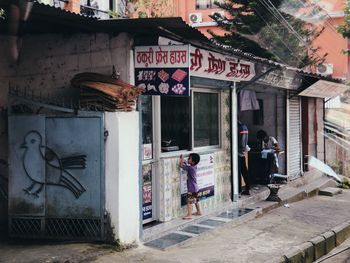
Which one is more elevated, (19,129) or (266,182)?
(19,129)

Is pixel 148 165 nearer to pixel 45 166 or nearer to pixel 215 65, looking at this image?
pixel 45 166

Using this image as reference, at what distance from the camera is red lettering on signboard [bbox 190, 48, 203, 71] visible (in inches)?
336

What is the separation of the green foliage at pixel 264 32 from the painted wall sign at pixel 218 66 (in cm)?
776

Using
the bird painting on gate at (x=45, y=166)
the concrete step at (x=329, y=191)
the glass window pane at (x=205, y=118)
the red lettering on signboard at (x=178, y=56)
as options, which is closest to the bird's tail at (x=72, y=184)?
the bird painting on gate at (x=45, y=166)

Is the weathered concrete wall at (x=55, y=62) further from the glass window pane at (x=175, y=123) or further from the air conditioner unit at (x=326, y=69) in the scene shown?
the air conditioner unit at (x=326, y=69)

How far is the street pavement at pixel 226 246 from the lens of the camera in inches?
266

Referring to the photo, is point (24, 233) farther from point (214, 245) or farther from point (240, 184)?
point (240, 184)

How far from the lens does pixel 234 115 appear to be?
36.6ft

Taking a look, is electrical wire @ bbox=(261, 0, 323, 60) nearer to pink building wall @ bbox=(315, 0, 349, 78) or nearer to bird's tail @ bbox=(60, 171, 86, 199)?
pink building wall @ bbox=(315, 0, 349, 78)

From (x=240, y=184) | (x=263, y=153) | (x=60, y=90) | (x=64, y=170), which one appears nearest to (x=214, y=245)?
(x=64, y=170)

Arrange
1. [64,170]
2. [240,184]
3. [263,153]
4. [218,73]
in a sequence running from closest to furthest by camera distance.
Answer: [64,170] → [218,73] → [240,184] → [263,153]

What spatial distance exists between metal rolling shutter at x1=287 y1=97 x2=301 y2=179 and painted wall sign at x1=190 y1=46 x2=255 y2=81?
4.26 meters

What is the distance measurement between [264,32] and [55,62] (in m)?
12.6

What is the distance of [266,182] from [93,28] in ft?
26.8
